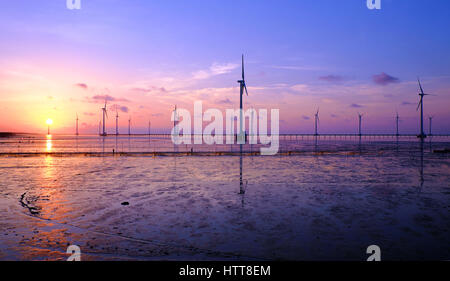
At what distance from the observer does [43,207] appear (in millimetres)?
14672

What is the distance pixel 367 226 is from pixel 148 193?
511 inches

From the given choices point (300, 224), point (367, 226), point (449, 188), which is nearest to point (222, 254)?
point (300, 224)

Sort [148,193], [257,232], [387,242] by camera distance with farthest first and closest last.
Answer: [148,193], [257,232], [387,242]

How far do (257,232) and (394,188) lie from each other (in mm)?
14036

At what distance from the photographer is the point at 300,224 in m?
11.8

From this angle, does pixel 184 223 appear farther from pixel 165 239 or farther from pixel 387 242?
pixel 387 242

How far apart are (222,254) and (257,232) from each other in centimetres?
248
